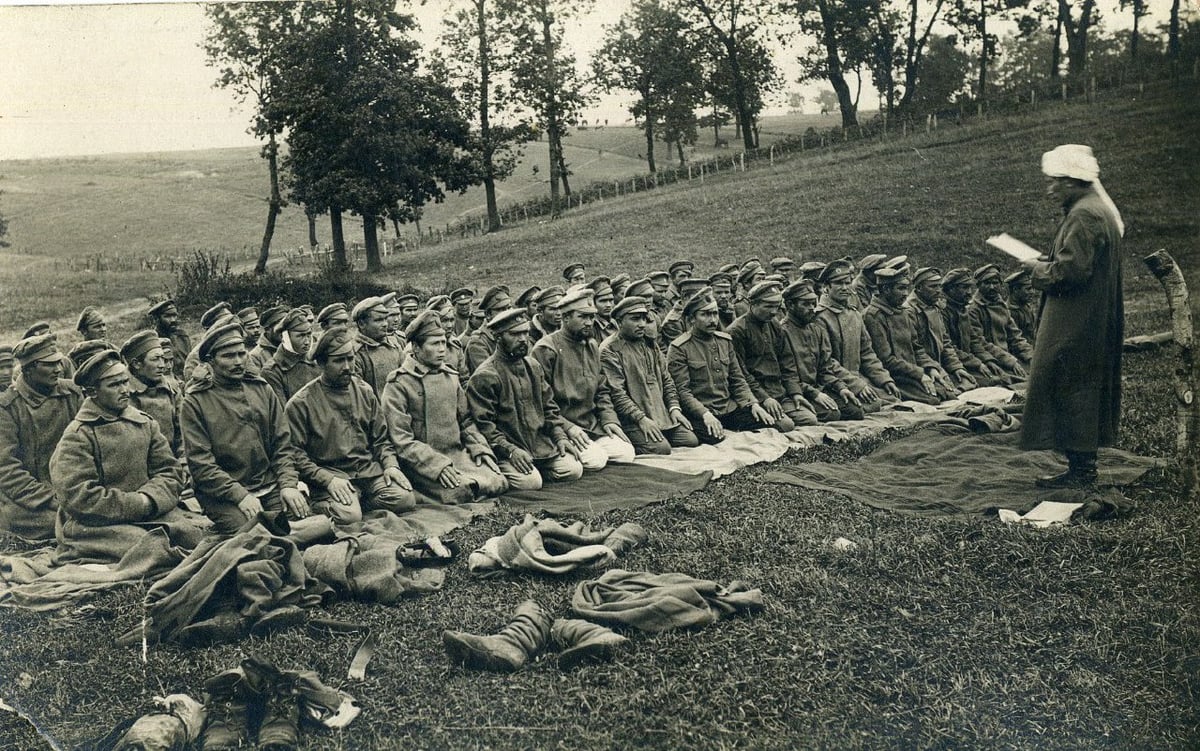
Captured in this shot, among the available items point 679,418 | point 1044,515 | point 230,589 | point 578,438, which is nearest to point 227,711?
point 230,589

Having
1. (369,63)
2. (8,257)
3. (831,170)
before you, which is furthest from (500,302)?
(831,170)

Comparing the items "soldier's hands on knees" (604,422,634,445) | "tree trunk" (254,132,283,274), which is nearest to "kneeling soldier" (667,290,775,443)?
"soldier's hands on knees" (604,422,634,445)

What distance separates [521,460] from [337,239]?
140 inches

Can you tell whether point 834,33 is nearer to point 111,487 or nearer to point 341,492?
point 341,492

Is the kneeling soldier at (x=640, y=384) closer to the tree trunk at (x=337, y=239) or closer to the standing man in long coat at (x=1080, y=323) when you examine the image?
the tree trunk at (x=337, y=239)

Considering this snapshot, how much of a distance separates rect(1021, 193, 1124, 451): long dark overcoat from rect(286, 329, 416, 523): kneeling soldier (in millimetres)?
4451

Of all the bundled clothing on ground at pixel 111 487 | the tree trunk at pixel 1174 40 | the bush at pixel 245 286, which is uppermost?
the tree trunk at pixel 1174 40

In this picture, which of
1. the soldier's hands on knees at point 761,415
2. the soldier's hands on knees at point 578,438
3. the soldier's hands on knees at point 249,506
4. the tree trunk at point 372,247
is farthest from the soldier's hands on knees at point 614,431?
the tree trunk at point 372,247

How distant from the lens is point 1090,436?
5676mm

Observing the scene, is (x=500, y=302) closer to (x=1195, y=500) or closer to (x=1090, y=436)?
(x=1090, y=436)

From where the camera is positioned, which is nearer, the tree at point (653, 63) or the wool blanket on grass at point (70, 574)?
the wool blanket on grass at point (70, 574)

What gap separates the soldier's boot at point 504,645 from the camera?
12.3 ft

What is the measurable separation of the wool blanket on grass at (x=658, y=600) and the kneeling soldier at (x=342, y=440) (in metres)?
2.24

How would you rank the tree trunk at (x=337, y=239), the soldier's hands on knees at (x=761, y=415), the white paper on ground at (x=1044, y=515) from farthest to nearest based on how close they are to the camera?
1. the soldier's hands on knees at (x=761, y=415)
2. the tree trunk at (x=337, y=239)
3. the white paper on ground at (x=1044, y=515)
